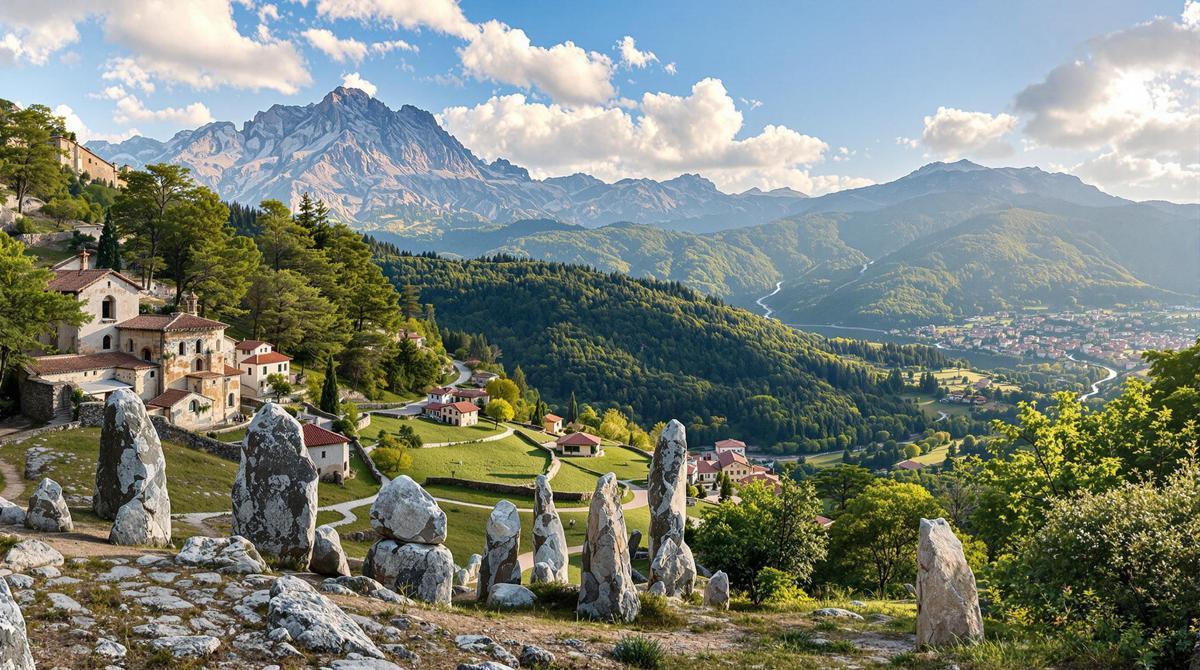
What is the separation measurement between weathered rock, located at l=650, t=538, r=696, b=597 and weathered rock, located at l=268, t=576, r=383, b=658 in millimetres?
13569

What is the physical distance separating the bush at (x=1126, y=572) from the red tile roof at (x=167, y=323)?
2172 inches

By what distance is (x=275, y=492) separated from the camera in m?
16.6

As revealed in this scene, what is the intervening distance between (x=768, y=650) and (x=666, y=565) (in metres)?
8.74

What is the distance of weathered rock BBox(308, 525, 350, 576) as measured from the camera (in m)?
14.9

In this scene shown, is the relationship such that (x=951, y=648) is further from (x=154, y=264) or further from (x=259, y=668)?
(x=154, y=264)

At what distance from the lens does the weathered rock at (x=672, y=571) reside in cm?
2214

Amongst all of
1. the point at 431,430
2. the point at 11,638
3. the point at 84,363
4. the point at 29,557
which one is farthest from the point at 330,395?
the point at 11,638

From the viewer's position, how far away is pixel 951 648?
44.0 feet

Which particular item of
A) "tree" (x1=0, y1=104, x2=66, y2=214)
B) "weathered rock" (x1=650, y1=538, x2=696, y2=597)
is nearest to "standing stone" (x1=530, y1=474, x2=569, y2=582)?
"weathered rock" (x1=650, y1=538, x2=696, y2=597)

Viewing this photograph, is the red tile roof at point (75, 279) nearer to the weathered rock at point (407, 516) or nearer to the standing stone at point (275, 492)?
the standing stone at point (275, 492)

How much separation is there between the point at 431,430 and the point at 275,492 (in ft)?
176

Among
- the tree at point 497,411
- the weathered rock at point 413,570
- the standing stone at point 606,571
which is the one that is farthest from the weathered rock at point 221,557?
the tree at point 497,411

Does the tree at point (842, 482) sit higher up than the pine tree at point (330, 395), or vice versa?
the pine tree at point (330, 395)

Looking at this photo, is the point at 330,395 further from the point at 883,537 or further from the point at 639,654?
the point at 639,654
